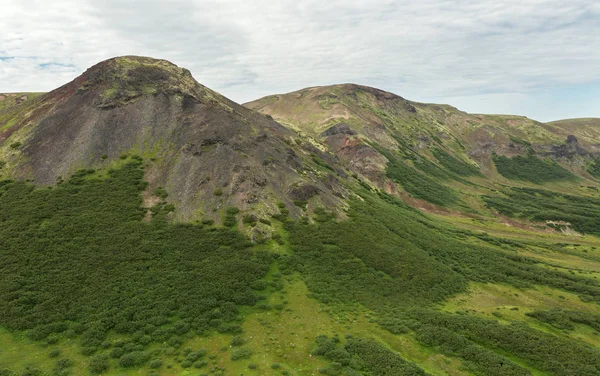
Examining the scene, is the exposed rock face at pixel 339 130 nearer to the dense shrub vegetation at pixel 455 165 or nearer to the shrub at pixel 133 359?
the dense shrub vegetation at pixel 455 165

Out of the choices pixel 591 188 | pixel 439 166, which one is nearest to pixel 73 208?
pixel 439 166

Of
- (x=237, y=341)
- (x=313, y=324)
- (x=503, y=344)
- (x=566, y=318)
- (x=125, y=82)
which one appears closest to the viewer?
(x=237, y=341)

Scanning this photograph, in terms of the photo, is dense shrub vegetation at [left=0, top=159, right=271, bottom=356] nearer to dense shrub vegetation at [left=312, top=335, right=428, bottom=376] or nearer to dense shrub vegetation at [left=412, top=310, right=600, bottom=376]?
dense shrub vegetation at [left=312, top=335, right=428, bottom=376]

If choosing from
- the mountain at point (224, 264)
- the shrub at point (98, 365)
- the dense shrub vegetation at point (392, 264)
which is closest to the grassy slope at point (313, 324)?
the mountain at point (224, 264)

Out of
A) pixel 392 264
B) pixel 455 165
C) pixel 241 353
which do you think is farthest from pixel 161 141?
pixel 455 165

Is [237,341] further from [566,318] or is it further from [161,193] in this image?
[566,318]

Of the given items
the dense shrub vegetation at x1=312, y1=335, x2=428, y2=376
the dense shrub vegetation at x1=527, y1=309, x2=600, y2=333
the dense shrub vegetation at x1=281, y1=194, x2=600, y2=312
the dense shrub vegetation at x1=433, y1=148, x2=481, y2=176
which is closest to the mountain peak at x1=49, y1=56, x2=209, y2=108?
the dense shrub vegetation at x1=281, y1=194, x2=600, y2=312
